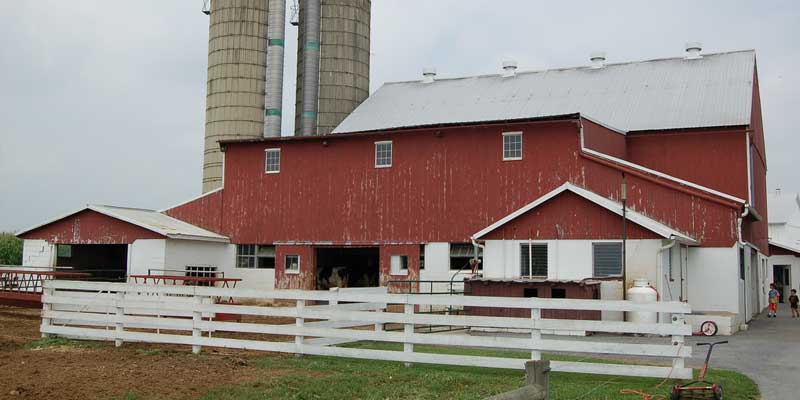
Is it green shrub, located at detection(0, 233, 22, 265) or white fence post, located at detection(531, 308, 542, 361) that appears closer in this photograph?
white fence post, located at detection(531, 308, 542, 361)

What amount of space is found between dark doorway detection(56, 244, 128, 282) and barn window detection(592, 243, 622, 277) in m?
18.5

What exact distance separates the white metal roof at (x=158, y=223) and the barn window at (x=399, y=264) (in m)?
6.98

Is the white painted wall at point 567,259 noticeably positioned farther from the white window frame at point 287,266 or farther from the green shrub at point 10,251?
the green shrub at point 10,251

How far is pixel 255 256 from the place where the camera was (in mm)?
31281

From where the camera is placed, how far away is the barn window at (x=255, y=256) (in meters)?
31.1

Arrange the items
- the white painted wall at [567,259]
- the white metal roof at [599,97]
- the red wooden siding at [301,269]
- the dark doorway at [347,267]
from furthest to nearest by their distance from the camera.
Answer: the dark doorway at [347,267] → the red wooden siding at [301,269] → the white metal roof at [599,97] → the white painted wall at [567,259]

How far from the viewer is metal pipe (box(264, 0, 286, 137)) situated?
37500 mm

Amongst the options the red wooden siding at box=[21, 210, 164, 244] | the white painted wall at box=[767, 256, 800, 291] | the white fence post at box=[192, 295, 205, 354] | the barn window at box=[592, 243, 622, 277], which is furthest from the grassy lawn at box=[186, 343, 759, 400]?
the white painted wall at box=[767, 256, 800, 291]

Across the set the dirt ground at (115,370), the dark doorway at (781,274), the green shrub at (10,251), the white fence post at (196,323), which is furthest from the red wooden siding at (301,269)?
the dark doorway at (781,274)

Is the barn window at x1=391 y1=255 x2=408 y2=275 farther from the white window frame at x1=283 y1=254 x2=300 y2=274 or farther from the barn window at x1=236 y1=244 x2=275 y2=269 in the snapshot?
the barn window at x1=236 y1=244 x2=275 y2=269

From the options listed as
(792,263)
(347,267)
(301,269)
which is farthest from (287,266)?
(792,263)

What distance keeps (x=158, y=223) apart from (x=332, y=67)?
500 inches

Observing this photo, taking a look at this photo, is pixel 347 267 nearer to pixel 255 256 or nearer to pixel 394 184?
pixel 255 256

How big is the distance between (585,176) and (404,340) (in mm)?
14847
